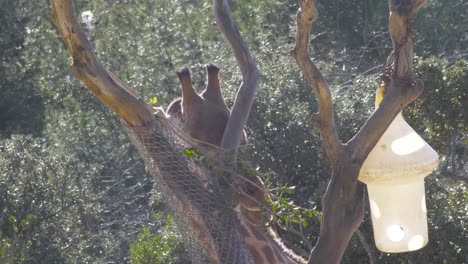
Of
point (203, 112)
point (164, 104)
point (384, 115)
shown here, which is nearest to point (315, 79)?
point (384, 115)

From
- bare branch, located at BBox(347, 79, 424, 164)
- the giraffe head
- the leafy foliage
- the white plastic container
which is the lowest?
the white plastic container

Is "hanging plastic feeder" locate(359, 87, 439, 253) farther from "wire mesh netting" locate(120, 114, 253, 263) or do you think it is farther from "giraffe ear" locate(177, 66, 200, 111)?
"giraffe ear" locate(177, 66, 200, 111)

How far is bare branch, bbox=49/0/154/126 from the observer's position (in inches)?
128

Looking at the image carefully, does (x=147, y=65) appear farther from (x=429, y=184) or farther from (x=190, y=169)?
(x=190, y=169)

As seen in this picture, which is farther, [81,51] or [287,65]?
[287,65]

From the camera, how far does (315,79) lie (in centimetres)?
328

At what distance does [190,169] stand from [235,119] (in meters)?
0.39

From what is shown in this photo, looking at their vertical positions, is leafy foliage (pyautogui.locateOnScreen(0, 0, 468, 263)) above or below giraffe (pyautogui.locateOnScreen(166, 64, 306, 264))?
above

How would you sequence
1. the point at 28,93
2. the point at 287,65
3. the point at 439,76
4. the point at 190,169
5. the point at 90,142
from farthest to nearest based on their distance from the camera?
the point at 28,93, the point at 90,142, the point at 287,65, the point at 439,76, the point at 190,169

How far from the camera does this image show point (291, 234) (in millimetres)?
6680

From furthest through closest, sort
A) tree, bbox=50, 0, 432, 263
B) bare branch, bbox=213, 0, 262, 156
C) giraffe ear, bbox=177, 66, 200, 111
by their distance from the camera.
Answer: giraffe ear, bbox=177, 66, 200, 111, bare branch, bbox=213, 0, 262, 156, tree, bbox=50, 0, 432, 263

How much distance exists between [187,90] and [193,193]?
1.88 ft

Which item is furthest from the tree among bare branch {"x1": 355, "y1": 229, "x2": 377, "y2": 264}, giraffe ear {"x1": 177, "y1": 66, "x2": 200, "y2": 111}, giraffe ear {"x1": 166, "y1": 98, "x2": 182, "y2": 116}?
bare branch {"x1": 355, "y1": 229, "x2": 377, "y2": 264}

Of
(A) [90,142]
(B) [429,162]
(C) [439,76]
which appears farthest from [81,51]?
(A) [90,142]
